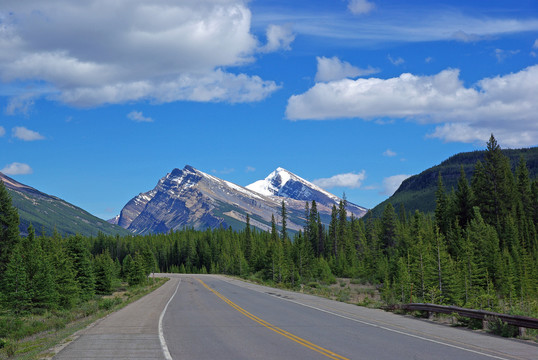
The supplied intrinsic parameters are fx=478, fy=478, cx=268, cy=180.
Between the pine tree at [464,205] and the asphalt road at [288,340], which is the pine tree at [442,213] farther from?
the asphalt road at [288,340]

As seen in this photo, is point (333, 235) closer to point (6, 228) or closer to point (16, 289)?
point (6, 228)

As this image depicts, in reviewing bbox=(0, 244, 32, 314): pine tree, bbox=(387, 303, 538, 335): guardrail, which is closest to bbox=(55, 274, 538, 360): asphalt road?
bbox=(387, 303, 538, 335): guardrail

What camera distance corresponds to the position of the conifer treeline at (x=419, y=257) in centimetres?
4769

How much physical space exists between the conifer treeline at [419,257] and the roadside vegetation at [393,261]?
0.56ft

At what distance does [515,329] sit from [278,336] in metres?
8.55

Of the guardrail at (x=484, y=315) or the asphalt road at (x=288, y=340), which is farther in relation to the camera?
the guardrail at (x=484, y=315)

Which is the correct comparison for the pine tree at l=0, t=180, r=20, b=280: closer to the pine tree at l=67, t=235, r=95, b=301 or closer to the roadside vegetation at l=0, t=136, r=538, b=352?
the roadside vegetation at l=0, t=136, r=538, b=352

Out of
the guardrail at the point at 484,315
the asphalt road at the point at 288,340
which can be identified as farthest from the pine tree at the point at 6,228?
the guardrail at the point at 484,315

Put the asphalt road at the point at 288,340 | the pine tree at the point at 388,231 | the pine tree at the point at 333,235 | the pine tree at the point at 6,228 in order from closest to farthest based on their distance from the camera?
the asphalt road at the point at 288,340, the pine tree at the point at 6,228, the pine tree at the point at 388,231, the pine tree at the point at 333,235

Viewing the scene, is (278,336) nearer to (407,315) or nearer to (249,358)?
(249,358)

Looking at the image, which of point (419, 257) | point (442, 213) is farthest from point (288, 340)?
point (442, 213)

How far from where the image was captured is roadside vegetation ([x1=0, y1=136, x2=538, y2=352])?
45.5 m

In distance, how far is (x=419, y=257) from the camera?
159 ft

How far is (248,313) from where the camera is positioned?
2514 centimetres
